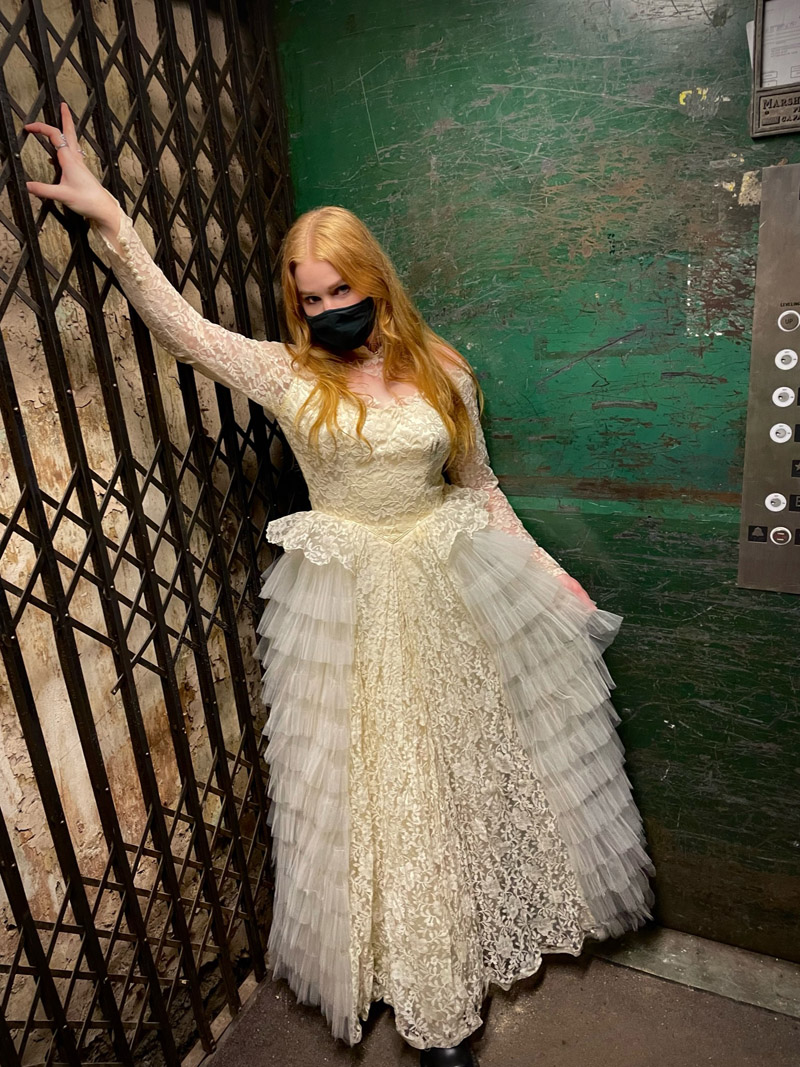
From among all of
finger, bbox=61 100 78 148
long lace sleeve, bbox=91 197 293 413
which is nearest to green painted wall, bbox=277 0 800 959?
long lace sleeve, bbox=91 197 293 413

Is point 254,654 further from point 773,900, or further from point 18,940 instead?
point 773,900

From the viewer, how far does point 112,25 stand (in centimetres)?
143

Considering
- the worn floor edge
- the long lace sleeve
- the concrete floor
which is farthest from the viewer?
the worn floor edge

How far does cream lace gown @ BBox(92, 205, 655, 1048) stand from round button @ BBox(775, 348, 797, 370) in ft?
2.07

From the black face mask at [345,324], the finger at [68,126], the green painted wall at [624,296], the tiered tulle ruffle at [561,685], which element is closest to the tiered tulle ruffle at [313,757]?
the tiered tulle ruffle at [561,685]

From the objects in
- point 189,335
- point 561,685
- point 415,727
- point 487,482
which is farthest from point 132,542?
point 561,685

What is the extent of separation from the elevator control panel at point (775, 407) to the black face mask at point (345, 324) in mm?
781

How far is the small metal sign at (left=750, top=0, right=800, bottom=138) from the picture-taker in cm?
137

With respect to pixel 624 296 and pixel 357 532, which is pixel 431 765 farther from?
pixel 624 296

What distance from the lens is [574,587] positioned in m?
1.74

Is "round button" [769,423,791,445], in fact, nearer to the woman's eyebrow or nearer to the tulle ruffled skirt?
the tulle ruffled skirt

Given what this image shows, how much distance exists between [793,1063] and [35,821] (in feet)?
5.48

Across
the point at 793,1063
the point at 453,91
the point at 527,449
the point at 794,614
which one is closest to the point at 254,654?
the point at 527,449

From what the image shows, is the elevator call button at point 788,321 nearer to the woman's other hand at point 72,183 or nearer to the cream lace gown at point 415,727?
the cream lace gown at point 415,727
